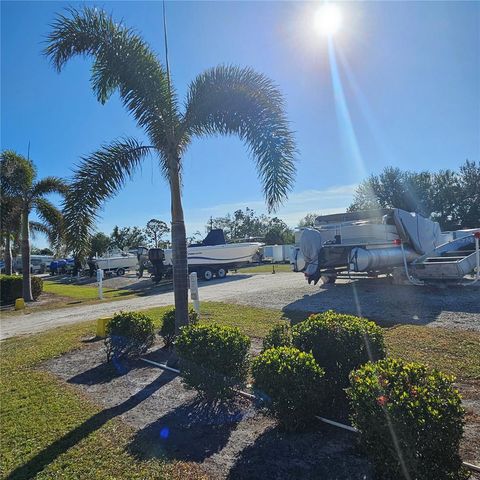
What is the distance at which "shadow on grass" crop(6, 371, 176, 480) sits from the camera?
11.9ft

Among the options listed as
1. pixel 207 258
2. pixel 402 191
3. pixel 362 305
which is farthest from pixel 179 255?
pixel 402 191

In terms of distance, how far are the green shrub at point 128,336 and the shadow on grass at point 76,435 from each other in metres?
1.42

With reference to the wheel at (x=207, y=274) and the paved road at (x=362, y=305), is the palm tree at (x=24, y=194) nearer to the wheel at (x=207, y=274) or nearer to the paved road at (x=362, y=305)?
the paved road at (x=362, y=305)

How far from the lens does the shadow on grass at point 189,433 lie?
366cm

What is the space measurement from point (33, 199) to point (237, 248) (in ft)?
39.4

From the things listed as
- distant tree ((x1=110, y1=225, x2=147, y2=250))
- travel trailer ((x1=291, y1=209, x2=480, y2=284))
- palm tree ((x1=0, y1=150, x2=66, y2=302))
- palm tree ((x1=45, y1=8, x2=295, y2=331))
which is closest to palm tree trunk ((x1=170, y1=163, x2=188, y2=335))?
palm tree ((x1=45, y1=8, x2=295, y2=331))

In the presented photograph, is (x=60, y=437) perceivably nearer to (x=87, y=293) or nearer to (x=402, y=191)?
(x=87, y=293)

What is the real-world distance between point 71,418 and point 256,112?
5034 mm

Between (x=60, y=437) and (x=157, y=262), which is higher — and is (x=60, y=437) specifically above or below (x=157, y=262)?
below

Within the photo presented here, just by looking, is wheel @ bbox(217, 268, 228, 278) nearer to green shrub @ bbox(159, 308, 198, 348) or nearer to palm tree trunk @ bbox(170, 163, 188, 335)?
green shrub @ bbox(159, 308, 198, 348)

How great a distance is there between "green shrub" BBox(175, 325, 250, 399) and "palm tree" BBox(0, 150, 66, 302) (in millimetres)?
15190

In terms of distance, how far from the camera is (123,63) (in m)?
6.21

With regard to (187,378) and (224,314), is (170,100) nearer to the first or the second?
(187,378)

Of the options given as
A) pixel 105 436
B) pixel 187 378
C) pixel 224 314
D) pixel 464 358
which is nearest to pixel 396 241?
pixel 224 314
